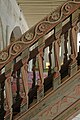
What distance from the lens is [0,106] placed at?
2748mm

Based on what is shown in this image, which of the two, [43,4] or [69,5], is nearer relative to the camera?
[69,5]

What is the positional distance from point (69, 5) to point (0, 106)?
117 centimetres

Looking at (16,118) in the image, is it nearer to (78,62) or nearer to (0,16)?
(78,62)

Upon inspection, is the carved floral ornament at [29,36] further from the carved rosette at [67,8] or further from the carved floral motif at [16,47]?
the carved rosette at [67,8]

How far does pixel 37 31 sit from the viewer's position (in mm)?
2469

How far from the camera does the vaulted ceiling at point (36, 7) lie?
13203 mm

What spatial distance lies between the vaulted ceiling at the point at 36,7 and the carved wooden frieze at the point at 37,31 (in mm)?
9498

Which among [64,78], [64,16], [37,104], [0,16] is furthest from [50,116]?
[0,16]

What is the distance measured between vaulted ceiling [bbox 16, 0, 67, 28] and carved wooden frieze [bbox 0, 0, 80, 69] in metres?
9.50

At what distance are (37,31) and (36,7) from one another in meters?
11.9

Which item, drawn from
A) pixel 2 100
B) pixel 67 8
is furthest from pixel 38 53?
pixel 2 100

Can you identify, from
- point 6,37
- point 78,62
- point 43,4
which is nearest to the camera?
point 78,62

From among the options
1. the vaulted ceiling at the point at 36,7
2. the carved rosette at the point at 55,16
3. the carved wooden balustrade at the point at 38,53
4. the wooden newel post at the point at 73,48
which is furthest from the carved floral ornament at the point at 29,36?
the vaulted ceiling at the point at 36,7

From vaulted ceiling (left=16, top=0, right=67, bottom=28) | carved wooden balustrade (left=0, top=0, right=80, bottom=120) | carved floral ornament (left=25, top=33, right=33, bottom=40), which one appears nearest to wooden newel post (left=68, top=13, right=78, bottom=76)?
carved wooden balustrade (left=0, top=0, right=80, bottom=120)
